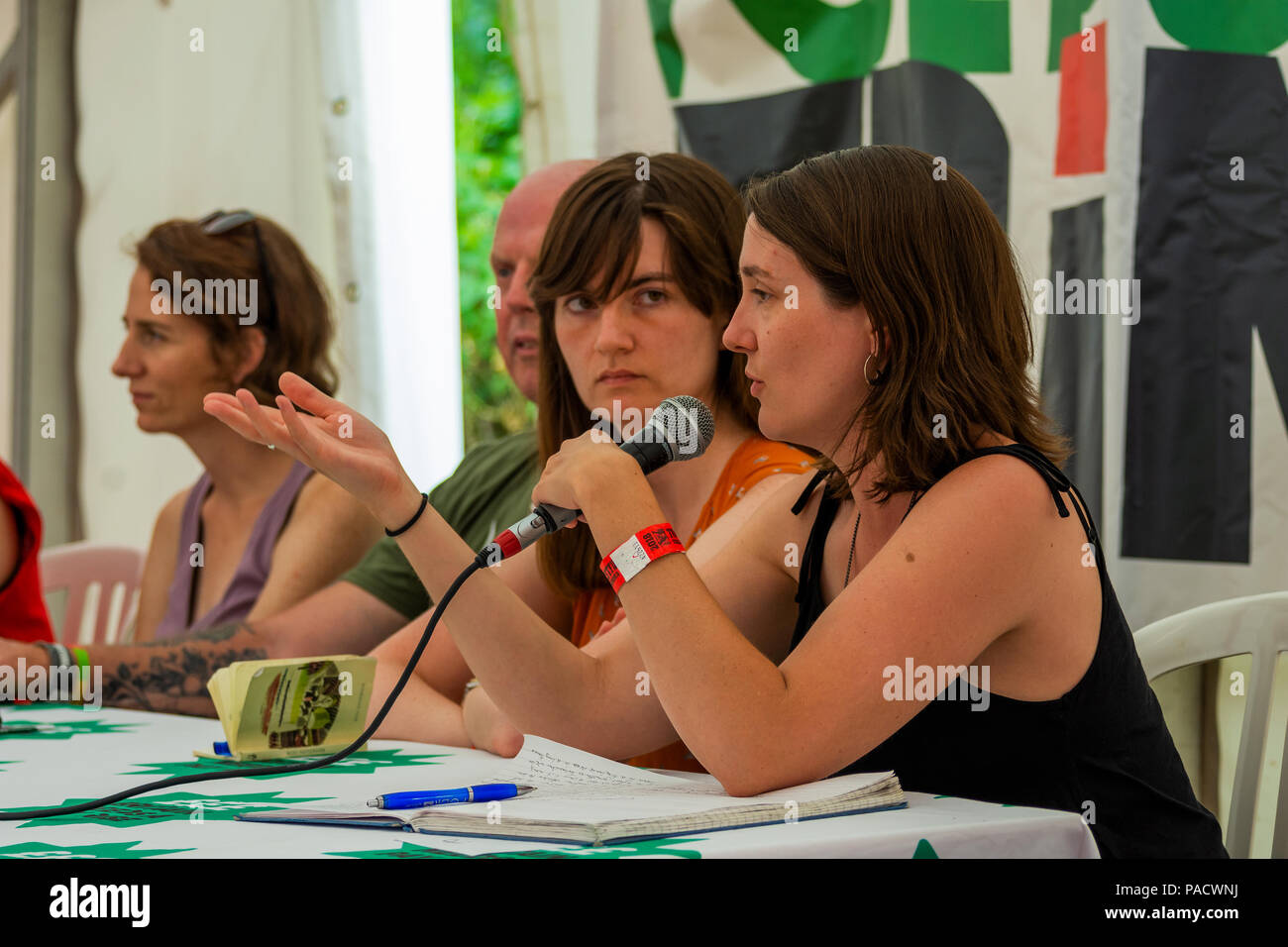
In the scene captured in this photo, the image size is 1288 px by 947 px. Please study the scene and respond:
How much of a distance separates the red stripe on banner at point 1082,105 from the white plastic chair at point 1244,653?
2.37ft

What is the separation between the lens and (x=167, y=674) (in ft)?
5.48

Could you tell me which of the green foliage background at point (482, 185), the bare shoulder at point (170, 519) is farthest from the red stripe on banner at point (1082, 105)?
the green foliage background at point (482, 185)

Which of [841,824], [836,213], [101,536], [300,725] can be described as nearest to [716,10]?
[836,213]

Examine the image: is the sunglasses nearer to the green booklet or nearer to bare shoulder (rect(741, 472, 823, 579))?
the green booklet

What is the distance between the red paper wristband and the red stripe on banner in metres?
1.03

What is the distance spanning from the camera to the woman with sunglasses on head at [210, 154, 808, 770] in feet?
4.80

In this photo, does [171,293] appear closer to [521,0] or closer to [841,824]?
[521,0]

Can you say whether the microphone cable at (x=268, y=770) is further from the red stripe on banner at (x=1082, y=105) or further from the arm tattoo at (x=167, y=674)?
the red stripe on banner at (x=1082, y=105)

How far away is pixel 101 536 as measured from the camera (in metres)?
3.52

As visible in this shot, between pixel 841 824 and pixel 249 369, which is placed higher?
pixel 249 369

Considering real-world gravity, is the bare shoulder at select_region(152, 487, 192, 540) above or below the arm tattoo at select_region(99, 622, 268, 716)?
above

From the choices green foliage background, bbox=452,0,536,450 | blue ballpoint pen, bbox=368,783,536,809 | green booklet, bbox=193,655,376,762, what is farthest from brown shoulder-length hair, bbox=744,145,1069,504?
green foliage background, bbox=452,0,536,450

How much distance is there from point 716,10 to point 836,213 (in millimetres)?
1229

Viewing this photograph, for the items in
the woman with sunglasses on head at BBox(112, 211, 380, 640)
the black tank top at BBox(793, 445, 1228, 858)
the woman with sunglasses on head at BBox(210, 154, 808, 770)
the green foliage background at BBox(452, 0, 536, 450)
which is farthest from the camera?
the green foliage background at BBox(452, 0, 536, 450)
